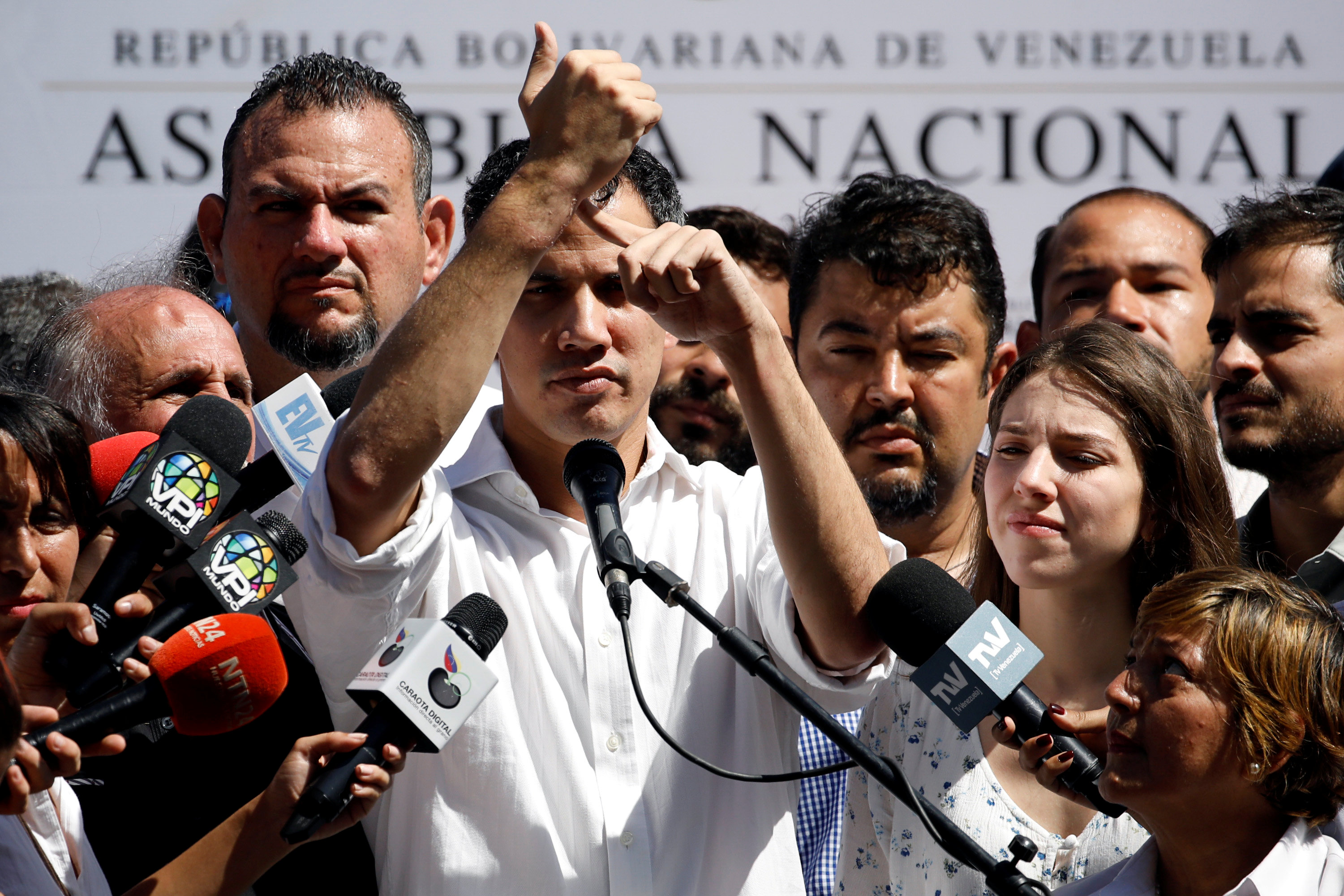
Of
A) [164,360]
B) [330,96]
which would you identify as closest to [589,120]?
[164,360]

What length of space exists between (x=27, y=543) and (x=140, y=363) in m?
0.70

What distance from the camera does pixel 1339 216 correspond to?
10.2ft

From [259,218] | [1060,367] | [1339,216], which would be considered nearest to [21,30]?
[259,218]

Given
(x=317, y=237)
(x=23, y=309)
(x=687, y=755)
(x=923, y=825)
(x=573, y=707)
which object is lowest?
(x=923, y=825)

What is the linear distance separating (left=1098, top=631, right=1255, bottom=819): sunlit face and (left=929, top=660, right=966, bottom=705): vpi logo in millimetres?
321

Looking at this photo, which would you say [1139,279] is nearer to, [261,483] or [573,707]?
[573,707]

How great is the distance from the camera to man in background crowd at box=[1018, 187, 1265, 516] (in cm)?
347

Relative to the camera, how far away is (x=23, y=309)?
334 centimetres

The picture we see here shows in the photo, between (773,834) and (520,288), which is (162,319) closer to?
(520,288)

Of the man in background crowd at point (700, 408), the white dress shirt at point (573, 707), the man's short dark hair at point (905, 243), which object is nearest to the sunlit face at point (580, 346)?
Answer: the white dress shirt at point (573, 707)

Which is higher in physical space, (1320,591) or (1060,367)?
(1060,367)

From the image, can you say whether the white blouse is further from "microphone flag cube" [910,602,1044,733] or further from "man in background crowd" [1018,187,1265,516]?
"man in background crowd" [1018,187,1265,516]

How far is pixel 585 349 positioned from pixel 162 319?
1.01 metres

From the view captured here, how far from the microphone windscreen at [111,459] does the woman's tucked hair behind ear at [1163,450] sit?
1.42m
